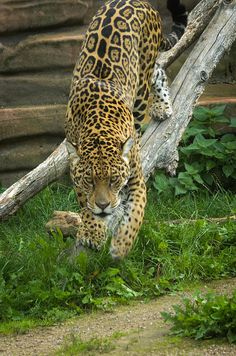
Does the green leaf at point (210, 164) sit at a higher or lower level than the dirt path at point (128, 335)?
lower

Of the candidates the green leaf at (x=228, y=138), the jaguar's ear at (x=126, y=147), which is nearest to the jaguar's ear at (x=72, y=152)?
the jaguar's ear at (x=126, y=147)

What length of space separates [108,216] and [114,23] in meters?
1.79

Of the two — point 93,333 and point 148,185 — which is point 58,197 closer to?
point 148,185

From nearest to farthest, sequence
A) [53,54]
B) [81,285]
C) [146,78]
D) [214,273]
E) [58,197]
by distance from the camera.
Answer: [81,285]
[214,273]
[146,78]
[58,197]
[53,54]

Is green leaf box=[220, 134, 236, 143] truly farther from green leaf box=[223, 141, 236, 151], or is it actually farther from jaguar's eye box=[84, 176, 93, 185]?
jaguar's eye box=[84, 176, 93, 185]

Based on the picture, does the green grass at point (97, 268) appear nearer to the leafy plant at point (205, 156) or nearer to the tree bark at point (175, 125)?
the tree bark at point (175, 125)

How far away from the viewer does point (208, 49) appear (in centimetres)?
826

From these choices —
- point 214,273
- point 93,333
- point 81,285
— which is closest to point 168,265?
point 214,273

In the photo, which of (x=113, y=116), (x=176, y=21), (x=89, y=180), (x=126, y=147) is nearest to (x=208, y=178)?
(x=176, y=21)

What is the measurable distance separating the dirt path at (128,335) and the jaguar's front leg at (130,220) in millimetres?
502

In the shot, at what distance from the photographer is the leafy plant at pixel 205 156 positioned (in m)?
8.99

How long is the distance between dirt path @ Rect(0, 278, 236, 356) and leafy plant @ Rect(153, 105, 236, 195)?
91.8 inches

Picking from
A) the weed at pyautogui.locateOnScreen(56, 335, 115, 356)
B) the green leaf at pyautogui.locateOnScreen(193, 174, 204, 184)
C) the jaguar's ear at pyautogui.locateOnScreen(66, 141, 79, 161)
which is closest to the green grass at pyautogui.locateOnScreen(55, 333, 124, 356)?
the weed at pyautogui.locateOnScreen(56, 335, 115, 356)

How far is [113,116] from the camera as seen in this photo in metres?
6.92
